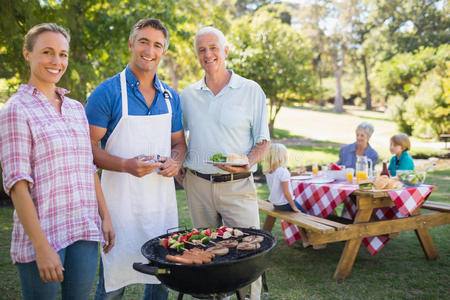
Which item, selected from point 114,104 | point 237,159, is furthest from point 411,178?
point 114,104

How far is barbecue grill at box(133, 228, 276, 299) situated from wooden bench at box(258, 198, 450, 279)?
2.04m

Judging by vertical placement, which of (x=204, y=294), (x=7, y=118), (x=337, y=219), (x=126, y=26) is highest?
(x=126, y=26)

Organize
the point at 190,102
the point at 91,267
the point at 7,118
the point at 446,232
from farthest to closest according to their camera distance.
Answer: the point at 446,232 < the point at 190,102 < the point at 91,267 < the point at 7,118

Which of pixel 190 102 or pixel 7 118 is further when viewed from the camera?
pixel 190 102

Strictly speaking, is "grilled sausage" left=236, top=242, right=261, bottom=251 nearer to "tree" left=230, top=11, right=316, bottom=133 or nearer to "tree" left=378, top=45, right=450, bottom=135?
"tree" left=230, top=11, right=316, bottom=133

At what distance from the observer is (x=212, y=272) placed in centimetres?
185

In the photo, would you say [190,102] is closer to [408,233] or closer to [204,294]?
[204,294]

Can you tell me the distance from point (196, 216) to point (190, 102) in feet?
2.87

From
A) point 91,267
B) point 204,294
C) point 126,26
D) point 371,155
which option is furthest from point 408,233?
point 126,26

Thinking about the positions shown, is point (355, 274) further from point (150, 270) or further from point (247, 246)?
point (150, 270)

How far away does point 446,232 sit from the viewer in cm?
556

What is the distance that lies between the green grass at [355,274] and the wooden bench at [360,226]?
217 mm

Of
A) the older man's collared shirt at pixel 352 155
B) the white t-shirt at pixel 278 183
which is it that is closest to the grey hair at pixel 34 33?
the white t-shirt at pixel 278 183

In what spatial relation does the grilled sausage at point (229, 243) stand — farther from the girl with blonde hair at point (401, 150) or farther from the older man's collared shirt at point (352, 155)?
the older man's collared shirt at point (352, 155)
